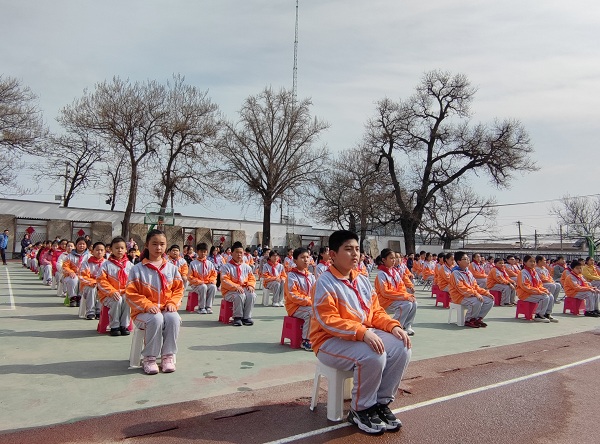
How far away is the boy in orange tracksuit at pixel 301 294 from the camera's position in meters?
6.98

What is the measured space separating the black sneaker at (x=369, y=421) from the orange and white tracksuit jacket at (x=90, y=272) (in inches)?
258

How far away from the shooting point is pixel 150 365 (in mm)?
5176

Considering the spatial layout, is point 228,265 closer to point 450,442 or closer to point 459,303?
point 459,303

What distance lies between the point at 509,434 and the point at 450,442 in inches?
23.6

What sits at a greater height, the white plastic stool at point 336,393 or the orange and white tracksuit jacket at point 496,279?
the orange and white tracksuit jacket at point 496,279

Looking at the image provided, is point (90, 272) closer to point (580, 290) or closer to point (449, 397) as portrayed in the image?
point (449, 397)

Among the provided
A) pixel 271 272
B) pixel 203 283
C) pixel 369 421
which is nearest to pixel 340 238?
pixel 369 421

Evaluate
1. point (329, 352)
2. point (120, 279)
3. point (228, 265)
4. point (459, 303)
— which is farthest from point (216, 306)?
point (329, 352)

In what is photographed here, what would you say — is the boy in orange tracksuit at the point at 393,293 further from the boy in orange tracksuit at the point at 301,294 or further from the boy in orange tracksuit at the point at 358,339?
the boy in orange tracksuit at the point at 358,339

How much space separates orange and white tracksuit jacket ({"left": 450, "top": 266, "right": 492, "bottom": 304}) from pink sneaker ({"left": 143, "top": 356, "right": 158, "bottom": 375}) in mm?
6667

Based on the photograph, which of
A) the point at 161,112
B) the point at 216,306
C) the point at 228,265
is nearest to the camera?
the point at 228,265

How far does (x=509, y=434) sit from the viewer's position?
3850mm

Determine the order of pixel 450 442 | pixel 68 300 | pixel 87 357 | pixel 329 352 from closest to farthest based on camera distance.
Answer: pixel 450 442 < pixel 329 352 < pixel 87 357 < pixel 68 300

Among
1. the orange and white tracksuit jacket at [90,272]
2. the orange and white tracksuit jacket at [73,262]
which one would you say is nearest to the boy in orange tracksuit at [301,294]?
the orange and white tracksuit jacket at [90,272]
